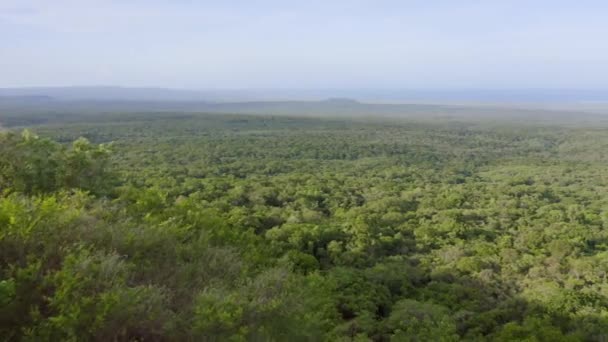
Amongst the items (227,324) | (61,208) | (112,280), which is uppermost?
(61,208)

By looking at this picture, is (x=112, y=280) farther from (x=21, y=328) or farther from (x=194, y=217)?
(x=194, y=217)

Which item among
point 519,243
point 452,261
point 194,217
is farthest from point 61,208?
point 519,243

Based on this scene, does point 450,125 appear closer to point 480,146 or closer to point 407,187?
point 480,146

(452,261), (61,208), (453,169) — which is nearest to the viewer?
(61,208)

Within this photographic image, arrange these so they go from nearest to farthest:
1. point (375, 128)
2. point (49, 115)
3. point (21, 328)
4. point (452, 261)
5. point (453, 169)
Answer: point (21, 328) → point (452, 261) → point (453, 169) → point (375, 128) → point (49, 115)

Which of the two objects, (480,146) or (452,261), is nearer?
(452,261)

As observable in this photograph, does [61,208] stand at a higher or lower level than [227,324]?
higher
